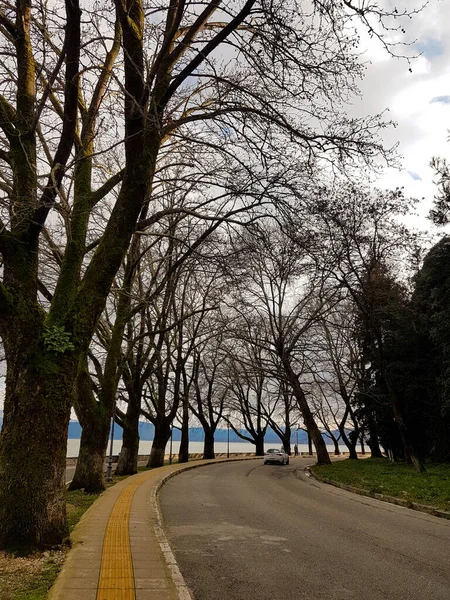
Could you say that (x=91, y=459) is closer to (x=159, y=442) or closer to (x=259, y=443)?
(x=159, y=442)

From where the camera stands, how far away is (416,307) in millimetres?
24109

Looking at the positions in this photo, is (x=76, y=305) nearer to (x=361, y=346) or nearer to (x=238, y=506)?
(x=238, y=506)

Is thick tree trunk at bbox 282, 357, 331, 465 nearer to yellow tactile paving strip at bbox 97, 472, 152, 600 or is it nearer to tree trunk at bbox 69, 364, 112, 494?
tree trunk at bbox 69, 364, 112, 494

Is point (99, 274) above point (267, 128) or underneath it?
underneath

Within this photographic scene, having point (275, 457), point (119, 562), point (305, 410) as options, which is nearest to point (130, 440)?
point (305, 410)

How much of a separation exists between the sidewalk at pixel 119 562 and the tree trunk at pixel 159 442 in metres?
16.6

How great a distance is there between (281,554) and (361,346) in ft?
82.2

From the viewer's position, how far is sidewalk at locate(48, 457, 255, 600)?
4516 mm

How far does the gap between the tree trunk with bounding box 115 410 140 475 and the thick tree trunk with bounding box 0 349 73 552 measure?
569 inches

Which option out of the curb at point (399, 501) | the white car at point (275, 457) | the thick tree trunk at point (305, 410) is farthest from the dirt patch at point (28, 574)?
the white car at point (275, 457)

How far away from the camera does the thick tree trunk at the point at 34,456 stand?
5.87 metres

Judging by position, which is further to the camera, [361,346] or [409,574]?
[361,346]

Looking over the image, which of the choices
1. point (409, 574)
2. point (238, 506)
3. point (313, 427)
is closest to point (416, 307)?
point (313, 427)

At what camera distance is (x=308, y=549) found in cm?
683
